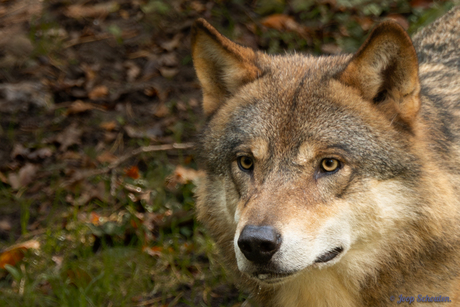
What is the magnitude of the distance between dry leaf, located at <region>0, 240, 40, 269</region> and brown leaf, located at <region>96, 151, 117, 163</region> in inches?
60.7

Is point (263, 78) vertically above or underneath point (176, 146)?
above

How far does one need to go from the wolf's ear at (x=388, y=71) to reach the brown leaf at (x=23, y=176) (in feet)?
13.6

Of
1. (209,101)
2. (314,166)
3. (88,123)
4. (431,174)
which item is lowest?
(88,123)

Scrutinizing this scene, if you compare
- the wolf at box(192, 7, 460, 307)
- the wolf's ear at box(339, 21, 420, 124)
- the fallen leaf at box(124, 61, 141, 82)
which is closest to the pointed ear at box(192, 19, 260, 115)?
the wolf at box(192, 7, 460, 307)

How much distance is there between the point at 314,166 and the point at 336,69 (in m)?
0.81

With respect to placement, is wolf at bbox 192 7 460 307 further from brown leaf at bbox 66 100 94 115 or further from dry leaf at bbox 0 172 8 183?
brown leaf at bbox 66 100 94 115

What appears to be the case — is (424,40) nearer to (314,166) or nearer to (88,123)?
(314,166)

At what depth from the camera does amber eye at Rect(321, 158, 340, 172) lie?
314 cm

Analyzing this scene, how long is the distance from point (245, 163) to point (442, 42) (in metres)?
2.77

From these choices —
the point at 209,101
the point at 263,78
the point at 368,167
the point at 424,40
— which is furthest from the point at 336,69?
the point at 424,40

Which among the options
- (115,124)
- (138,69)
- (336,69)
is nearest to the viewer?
(336,69)

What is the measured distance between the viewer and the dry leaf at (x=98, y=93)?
22.9 ft

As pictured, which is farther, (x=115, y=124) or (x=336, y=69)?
(x=115, y=124)

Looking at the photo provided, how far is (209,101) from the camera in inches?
155
